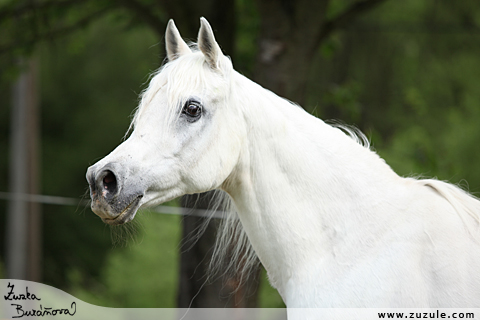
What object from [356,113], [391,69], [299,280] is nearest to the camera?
[299,280]

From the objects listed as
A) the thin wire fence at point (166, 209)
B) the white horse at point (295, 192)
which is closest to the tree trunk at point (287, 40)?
the thin wire fence at point (166, 209)

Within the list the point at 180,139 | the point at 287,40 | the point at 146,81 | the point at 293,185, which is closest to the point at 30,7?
the point at 287,40

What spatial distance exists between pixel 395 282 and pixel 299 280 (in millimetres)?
419

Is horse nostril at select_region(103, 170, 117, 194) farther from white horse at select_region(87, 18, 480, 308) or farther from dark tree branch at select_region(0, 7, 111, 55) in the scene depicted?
dark tree branch at select_region(0, 7, 111, 55)

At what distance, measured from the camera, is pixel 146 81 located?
8.54 feet

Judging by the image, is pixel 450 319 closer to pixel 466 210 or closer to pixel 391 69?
pixel 466 210

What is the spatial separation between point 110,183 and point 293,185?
834 mm

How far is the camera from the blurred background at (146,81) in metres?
4.34

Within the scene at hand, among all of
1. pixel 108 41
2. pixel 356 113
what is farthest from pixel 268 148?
pixel 108 41

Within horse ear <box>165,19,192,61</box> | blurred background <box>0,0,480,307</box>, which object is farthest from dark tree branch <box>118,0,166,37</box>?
horse ear <box>165,19,192,61</box>

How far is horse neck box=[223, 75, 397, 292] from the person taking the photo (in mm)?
2172

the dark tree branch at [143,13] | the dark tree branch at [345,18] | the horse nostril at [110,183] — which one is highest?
the dark tree branch at [143,13]

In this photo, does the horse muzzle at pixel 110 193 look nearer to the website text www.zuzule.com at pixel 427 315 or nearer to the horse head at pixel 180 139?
the horse head at pixel 180 139

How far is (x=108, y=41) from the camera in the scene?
46.4ft
